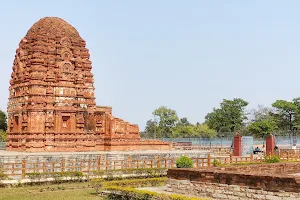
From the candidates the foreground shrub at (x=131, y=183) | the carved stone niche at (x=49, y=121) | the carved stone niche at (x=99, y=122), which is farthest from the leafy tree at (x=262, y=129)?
the foreground shrub at (x=131, y=183)

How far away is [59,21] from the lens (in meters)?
29.4

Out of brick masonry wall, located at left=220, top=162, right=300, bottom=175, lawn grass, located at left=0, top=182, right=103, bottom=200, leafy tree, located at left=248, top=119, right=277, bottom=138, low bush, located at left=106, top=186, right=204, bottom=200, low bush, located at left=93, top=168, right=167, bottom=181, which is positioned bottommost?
lawn grass, located at left=0, top=182, right=103, bottom=200

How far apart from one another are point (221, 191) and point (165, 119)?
178 ft

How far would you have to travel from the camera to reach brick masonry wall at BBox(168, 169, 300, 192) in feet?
33.3

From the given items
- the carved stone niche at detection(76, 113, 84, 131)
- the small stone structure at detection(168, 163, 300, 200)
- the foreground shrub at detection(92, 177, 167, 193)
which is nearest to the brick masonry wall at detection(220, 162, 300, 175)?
the small stone structure at detection(168, 163, 300, 200)

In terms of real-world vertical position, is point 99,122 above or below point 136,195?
above

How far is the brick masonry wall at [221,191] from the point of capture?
10352mm

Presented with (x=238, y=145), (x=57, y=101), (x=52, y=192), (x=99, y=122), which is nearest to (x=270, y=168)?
(x=52, y=192)

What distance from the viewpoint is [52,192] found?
1586 cm

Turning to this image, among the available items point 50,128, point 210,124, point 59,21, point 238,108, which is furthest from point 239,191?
point 210,124

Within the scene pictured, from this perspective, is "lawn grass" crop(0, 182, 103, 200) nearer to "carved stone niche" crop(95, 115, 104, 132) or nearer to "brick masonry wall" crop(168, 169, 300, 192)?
"brick masonry wall" crop(168, 169, 300, 192)

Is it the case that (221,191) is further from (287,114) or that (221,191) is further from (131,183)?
(287,114)

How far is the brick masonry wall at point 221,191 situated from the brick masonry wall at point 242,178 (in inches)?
3.8

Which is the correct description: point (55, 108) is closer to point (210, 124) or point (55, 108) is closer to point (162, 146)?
point (162, 146)
